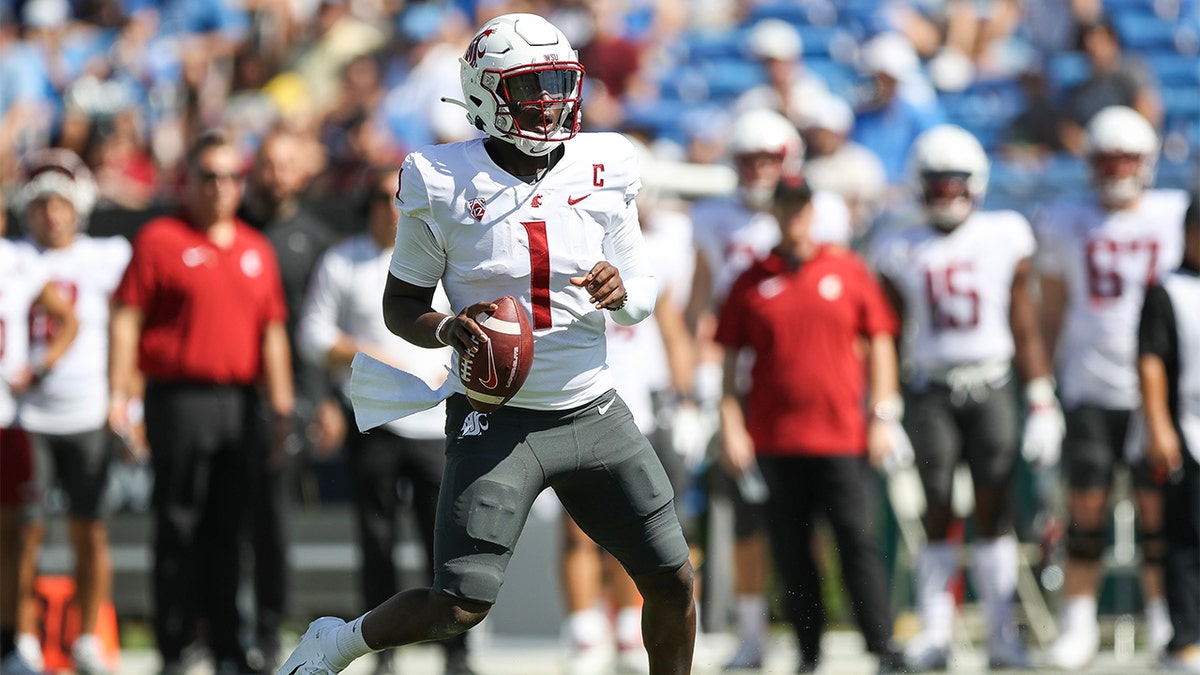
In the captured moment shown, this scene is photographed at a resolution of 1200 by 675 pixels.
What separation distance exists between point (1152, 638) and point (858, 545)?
5.09ft

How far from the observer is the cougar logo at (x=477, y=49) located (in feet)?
15.2

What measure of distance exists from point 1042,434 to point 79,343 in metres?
4.21

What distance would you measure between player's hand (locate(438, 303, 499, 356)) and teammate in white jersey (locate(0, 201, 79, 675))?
371cm

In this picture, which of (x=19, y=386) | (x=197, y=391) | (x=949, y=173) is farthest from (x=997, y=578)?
(x=19, y=386)

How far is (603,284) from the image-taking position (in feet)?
14.6

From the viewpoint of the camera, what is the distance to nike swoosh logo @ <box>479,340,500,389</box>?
4.34 m

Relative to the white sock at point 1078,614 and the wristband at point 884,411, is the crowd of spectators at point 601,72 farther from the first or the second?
the white sock at point 1078,614

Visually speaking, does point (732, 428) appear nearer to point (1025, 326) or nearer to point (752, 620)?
point (752, 620)

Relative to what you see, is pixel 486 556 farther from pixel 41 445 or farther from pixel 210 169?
pixel 41 445

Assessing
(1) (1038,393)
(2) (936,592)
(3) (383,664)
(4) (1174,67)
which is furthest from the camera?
(4) (1174,67)

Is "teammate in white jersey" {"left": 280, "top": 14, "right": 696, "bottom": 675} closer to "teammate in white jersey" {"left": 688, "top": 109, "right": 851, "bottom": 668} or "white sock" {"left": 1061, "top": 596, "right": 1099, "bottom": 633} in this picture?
"teammate in white jersey" {"left": 688, "top": 109, "right": 851, "bottom": 668}

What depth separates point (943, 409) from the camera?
756cm

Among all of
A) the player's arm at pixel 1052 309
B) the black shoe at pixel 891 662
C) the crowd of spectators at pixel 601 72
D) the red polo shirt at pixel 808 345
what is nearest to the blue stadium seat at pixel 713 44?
the crowd of spectators at pixel 601 72

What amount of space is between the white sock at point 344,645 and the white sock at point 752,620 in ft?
9.95
